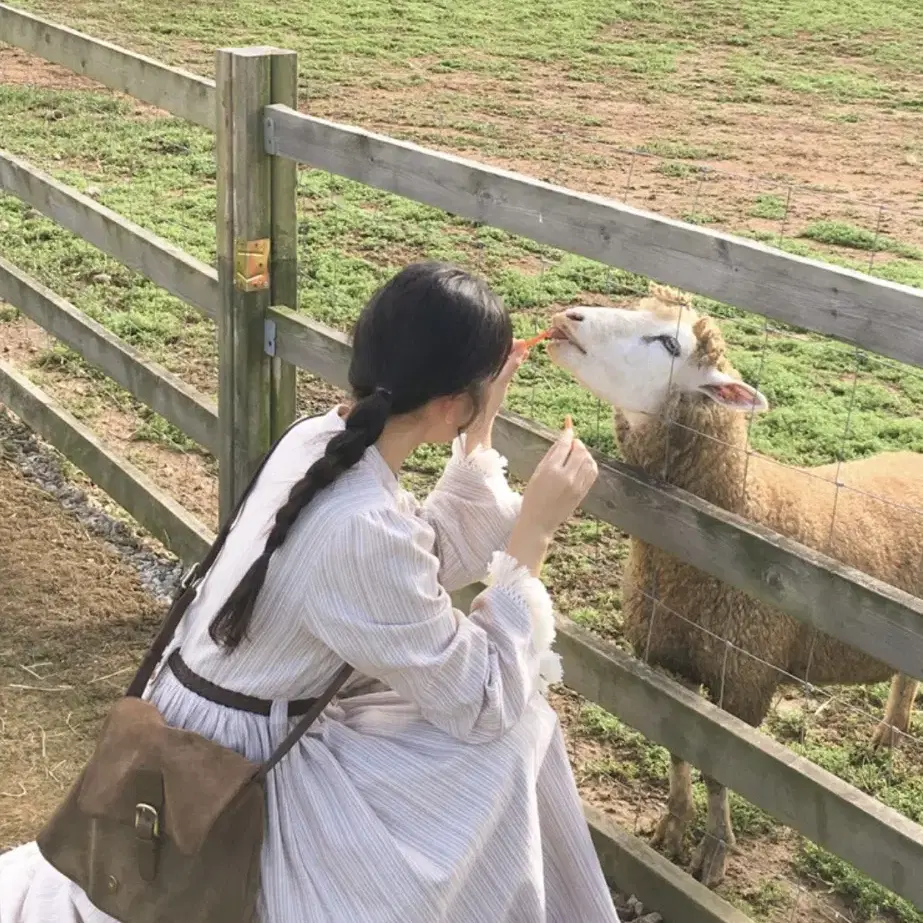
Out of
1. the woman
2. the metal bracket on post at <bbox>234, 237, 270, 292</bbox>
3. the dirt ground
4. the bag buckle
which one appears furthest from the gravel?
the bag buckle

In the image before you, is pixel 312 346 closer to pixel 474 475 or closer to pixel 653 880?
pixel 474 475

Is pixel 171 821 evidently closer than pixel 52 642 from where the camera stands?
Yes

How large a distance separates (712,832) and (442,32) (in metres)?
13.2

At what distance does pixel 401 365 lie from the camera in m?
2.27

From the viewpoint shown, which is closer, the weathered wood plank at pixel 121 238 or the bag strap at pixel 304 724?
the bag strap at pixel 304 724

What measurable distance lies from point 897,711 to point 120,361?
9.42 feet

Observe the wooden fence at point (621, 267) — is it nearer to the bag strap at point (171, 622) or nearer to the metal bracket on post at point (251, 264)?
the metal bracket on post at point (251, 264)

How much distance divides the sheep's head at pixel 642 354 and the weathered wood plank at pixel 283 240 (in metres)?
0.89

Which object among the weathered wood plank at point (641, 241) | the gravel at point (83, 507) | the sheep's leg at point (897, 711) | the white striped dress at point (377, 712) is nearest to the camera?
the white striped dress at point (377, 712)

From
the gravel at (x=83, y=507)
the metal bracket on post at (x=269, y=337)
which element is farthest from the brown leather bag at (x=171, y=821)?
the gravel at (x=83, y=507)

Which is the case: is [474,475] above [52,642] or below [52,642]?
above

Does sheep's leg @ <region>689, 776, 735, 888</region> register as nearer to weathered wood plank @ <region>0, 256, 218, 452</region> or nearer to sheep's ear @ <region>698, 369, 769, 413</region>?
sheep's ear @ <region>698, 369, 769, 413</region>

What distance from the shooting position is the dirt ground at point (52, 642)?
12.3 ft

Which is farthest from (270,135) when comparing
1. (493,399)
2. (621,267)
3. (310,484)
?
(310,484)
